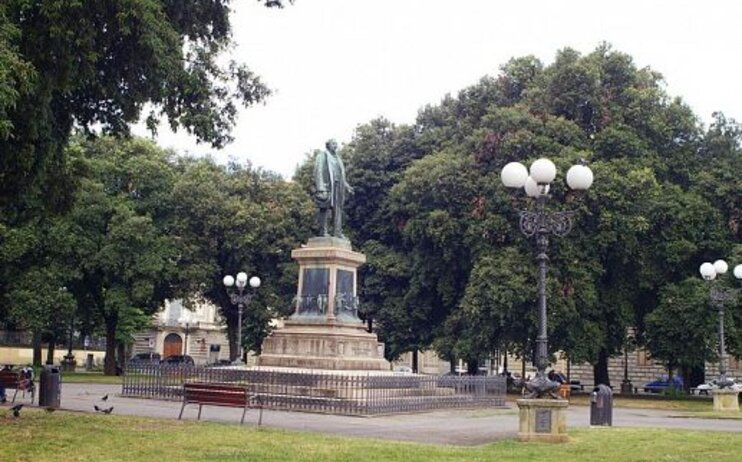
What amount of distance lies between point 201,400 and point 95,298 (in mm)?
32300

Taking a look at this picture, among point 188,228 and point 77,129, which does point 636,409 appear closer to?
point 77,129

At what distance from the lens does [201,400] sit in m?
18.6

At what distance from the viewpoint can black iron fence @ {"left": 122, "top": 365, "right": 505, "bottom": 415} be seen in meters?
22.4

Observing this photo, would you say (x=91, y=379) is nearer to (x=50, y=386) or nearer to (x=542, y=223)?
(x=50, y=386)

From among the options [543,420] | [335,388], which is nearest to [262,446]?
[543,420]

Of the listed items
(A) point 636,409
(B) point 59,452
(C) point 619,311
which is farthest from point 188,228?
(B) point 59,452

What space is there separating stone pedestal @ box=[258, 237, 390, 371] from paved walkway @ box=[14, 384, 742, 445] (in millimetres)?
3769

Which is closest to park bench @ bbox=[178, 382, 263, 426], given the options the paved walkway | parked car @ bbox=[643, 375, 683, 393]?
the paved walkway

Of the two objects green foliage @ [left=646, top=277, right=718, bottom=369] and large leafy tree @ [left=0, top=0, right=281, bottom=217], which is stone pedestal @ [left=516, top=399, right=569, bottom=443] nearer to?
large leafy tree @ [left=0, top=0, right=281, bottom=217]

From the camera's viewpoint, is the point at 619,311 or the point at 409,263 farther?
the point at 409,263

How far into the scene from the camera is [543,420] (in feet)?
52.4

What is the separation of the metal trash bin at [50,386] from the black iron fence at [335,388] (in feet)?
13.5

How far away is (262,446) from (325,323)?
13.4 meters

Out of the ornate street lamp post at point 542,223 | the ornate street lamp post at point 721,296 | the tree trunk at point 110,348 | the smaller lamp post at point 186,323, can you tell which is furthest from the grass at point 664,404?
the smaller lamp post at point 186,323
